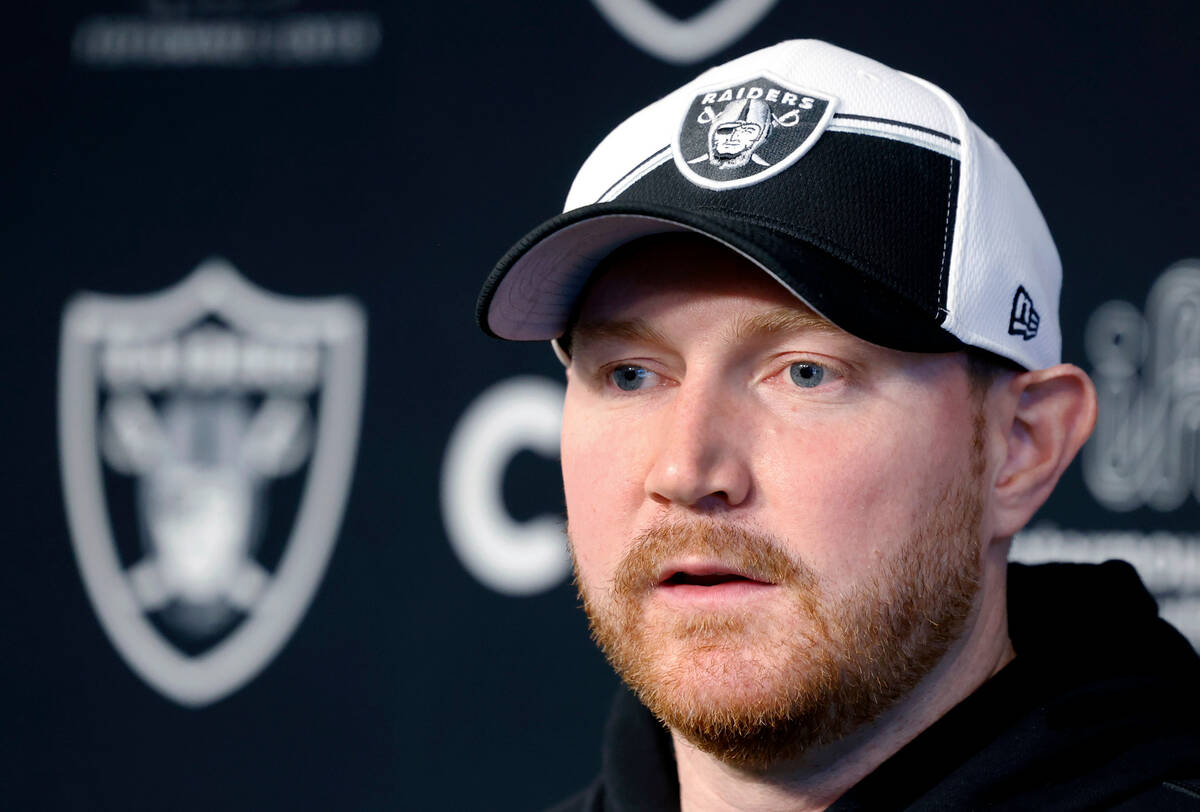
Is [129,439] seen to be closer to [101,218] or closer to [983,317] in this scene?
[101,218]

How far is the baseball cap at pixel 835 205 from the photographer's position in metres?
0.74

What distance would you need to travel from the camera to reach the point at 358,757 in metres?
1.59

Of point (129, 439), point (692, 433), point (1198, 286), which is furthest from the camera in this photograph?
point (129, 439)

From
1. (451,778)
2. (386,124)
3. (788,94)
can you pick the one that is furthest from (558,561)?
(788,94)

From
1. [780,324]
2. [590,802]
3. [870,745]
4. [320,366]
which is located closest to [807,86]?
[780,324]

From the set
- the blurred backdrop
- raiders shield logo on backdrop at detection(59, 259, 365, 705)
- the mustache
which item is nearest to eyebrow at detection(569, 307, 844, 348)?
the mustache

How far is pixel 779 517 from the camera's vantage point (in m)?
0.74

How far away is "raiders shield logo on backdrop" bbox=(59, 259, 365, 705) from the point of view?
5.39 ft

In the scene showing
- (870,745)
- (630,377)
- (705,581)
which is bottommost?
(870,745)

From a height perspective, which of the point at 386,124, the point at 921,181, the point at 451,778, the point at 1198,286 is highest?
the point at 386,124

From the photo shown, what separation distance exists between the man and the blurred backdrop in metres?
0.68

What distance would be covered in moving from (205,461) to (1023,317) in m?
1.18

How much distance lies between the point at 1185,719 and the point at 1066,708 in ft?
0.33

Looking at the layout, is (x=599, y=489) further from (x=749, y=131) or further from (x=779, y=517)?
(x=749, y=131)
